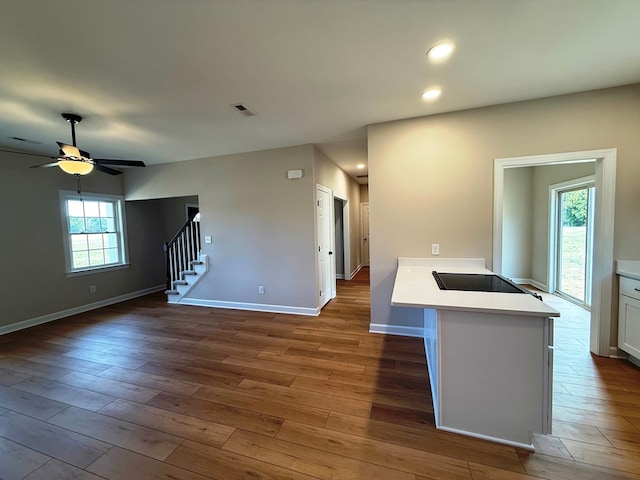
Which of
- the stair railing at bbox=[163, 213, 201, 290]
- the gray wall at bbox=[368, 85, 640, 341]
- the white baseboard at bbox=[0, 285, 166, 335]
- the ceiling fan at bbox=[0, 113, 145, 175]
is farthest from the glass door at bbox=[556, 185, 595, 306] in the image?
the white baseboard at bbox=[0, 285, 166, 335]

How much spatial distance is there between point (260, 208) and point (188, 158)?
1.69 m

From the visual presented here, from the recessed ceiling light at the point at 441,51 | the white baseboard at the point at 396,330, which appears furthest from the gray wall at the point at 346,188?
the white baseboard at the point at 396,330

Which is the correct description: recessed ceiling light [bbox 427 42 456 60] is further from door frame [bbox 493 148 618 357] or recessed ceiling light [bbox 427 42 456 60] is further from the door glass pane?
the door glass pane

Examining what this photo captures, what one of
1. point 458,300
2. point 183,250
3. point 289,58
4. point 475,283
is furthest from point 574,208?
point 183,250

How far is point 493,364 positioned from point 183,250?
5.27m

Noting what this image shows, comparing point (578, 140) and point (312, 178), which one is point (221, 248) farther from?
point (578, 140)

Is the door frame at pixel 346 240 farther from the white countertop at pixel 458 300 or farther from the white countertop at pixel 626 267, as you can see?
the white countertop at pixel 626 267

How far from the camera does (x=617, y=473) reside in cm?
137

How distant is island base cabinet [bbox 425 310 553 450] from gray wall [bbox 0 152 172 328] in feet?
18.8

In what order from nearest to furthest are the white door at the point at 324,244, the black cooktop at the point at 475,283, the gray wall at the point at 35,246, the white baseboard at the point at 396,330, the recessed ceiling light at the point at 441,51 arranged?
the recessed ceiling light at the point at 441,51 → the black cooktop at the point at 475,283 → the white baseboard at the point at 396,330 → the gray wall at the point at 35,246 → the white door at the point at 324,244

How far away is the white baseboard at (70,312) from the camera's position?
373cm

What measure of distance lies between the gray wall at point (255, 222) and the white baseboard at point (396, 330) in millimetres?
1076

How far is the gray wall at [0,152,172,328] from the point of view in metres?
3.73

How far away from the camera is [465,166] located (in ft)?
9.35
